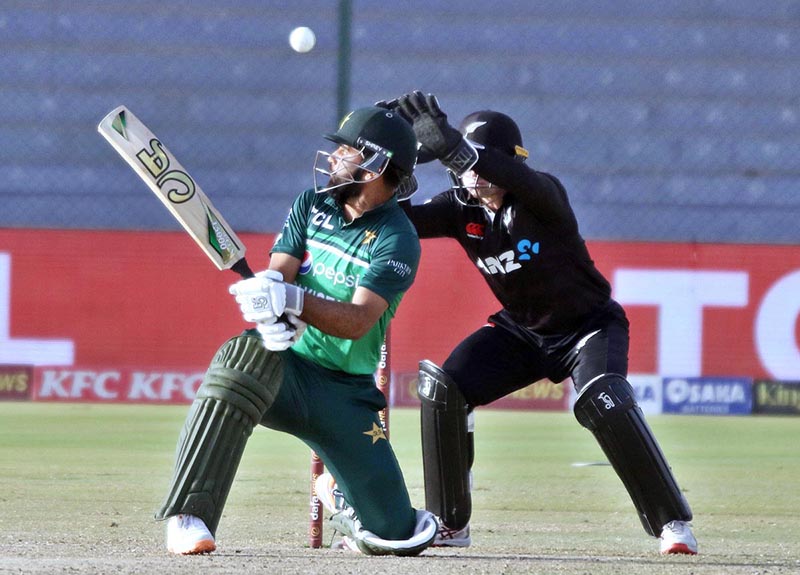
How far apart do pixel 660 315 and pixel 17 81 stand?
7250 mm

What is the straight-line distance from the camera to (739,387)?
12781mm

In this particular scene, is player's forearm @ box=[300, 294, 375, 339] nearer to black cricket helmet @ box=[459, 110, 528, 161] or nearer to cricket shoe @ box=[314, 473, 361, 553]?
cricket shoe @ box=[314, 473, 361, 553]

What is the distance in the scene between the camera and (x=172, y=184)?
4594 mm

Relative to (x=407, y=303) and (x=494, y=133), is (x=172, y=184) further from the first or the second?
(x=407, y=303)

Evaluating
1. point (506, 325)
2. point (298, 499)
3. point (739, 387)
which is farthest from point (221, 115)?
point (506, 325)

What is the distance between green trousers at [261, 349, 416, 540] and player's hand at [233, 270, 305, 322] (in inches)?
12.7

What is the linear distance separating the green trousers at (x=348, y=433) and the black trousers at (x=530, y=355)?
0.67m

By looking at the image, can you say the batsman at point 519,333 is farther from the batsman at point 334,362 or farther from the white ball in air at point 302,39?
the white ball in air at point 302,39

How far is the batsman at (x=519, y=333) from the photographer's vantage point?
498 cm

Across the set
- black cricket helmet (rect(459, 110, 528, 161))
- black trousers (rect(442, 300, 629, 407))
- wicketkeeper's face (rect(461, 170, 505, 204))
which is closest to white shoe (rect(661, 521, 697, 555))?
black trousers (rect(442, 300, 629, 407))

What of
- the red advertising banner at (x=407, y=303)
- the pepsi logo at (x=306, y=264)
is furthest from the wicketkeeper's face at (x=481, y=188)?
the red advertising banner at (x=407, y=303)

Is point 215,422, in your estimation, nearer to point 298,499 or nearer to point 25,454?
point 298,499

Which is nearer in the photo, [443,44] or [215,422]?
[215,422]

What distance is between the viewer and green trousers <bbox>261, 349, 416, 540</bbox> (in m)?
4.50
